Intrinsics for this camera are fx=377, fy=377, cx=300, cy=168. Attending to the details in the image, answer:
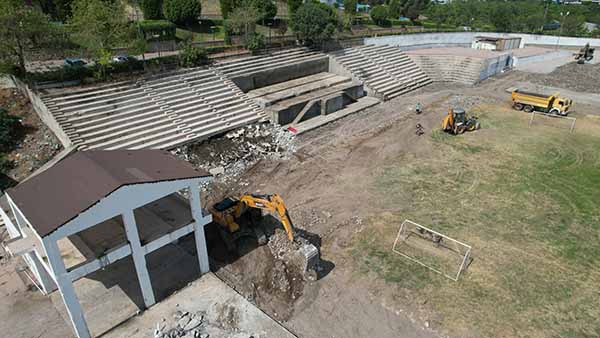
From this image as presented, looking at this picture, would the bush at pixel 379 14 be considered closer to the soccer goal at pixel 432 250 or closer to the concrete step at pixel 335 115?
the concrete step at pixel 335 115

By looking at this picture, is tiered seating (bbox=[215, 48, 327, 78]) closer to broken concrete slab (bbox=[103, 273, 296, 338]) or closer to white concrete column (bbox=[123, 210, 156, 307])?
broken concrete slab (bbox=[103, 273, 296, 338])

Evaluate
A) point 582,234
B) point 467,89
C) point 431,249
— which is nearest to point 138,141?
point 431,249

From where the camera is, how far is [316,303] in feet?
37.3

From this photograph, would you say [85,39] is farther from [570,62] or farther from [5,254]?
[570,62]

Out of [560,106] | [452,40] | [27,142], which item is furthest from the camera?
[452,40]

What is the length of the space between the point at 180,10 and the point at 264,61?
12.3 meters

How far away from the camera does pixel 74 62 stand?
2270cm

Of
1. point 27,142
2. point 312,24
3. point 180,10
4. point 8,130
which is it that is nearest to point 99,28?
point 8,130

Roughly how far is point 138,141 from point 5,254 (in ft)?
25.4

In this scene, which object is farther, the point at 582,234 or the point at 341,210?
the point at 341,210

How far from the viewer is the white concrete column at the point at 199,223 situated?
427 inches

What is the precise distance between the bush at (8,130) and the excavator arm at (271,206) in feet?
42.1

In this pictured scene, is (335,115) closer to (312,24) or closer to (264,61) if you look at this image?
(264,61)

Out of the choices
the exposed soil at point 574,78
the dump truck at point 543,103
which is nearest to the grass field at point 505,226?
the dump truck at point 543,103
